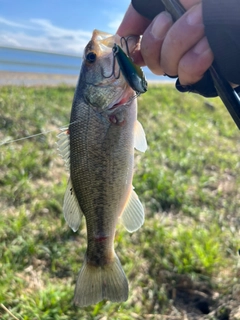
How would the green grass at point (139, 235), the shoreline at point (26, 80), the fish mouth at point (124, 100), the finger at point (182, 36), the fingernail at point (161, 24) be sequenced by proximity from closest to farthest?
the finger at point (182, 36), the fingernail at point (161, 24), the fish mouth at point (124, 100), the green grass at point (139, 235), the shoreline at point (26, 80)

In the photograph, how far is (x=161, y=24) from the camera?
1.92 metres

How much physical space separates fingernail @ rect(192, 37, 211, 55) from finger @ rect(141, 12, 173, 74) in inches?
7.5

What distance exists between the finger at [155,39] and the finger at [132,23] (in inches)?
7.9

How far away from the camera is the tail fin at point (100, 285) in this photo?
82.4 inches

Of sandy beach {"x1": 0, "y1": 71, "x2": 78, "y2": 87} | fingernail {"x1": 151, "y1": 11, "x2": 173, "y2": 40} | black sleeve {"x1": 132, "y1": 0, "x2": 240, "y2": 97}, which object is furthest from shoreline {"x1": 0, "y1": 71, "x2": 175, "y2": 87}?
black sleeve {"x1": 132, "y1": 0, "x2": 240, "y2": 97}

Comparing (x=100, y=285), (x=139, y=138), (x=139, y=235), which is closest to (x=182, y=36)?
(x=139, y=138)

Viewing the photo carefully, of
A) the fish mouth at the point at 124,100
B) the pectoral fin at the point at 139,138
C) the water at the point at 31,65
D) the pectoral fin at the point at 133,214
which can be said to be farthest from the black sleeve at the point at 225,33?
the water at the point at 31,65

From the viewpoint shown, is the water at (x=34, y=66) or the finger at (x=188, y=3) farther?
the water at (x=34, y=66)

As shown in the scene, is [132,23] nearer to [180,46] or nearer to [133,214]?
[180,46]

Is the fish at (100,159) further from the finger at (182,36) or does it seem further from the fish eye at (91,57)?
the finger at (182,36)

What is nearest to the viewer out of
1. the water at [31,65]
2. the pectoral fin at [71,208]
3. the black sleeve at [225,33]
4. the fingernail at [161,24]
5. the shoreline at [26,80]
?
the black sleeve at [225,33]

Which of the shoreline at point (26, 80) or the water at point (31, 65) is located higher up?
the shoreline at point (26, 80)

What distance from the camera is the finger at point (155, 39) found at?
1915mm

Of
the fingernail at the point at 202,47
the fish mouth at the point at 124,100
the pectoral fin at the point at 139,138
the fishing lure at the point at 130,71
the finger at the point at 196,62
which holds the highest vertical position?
the fingernail at the point at 202,47
